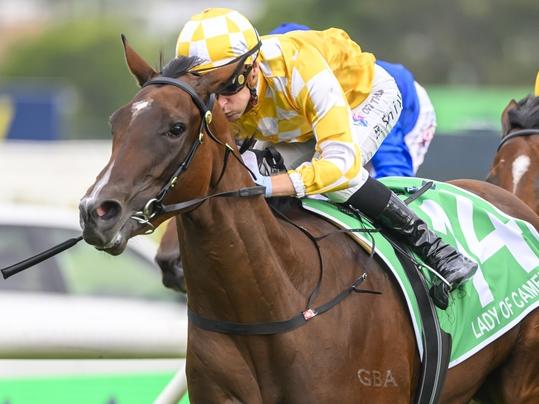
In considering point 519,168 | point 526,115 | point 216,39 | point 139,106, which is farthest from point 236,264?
point 526,115

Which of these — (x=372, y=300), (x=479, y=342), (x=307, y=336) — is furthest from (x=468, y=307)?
(x=307, y=336)

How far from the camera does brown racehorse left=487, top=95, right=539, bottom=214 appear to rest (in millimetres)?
5906

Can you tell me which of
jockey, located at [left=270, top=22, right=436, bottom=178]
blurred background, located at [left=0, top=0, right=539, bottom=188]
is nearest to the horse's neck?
jockey, located at [left=270, top=22, right=436, bottom=178]

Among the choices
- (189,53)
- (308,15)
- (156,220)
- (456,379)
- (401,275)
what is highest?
(189,53)

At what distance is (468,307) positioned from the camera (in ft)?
16.3

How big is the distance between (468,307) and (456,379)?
0.28m

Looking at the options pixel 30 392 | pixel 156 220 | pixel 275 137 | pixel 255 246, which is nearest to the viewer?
pixel 156 220

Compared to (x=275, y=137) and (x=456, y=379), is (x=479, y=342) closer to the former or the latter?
(x=456, y=379)

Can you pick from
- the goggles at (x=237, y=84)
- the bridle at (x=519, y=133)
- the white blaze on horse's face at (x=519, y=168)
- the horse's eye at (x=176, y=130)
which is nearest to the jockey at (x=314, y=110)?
the goggles at (x=237, y=84)

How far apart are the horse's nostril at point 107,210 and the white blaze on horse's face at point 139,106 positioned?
297 mm

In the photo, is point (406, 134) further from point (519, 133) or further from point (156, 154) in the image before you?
point (156, 154)

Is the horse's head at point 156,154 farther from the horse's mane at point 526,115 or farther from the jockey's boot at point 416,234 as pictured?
the horse's mane at point 526,115

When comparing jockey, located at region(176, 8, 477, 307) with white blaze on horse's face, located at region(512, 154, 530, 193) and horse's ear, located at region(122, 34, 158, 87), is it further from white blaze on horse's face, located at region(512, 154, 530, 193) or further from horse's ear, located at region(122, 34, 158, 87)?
white blaze on horse's face, located at region(512, 154, 530, 193)

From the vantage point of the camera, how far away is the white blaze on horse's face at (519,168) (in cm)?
591
